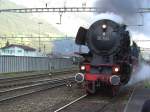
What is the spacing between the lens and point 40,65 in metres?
58.8

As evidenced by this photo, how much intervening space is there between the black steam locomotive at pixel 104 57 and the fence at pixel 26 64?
2743cm

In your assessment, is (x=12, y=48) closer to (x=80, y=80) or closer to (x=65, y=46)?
(x=65, y=46)

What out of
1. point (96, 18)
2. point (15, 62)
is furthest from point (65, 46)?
point (96, 18)

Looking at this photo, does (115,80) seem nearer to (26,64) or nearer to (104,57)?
(104,57)

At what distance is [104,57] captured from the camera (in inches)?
751

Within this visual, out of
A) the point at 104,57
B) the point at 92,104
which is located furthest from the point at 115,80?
the point at 92,104

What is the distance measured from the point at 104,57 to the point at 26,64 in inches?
1357

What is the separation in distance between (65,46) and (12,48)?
28301 mm

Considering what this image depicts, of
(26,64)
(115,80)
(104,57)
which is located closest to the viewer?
(115,80)

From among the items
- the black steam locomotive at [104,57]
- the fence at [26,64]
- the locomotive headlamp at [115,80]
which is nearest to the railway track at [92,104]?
the black steam locomotive at [104,57]

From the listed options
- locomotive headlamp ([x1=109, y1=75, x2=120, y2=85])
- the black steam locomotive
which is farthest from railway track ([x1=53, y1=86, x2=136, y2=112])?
locomotive headlamp ([x1=109, y1=75, x2=120, y2=85])

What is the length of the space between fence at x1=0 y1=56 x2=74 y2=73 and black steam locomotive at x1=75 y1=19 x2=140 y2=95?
90.0 ft

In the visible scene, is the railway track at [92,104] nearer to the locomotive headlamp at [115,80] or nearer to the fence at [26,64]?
the locomotive headlamp at [115,80]

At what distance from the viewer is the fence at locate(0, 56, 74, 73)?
46744 mm
